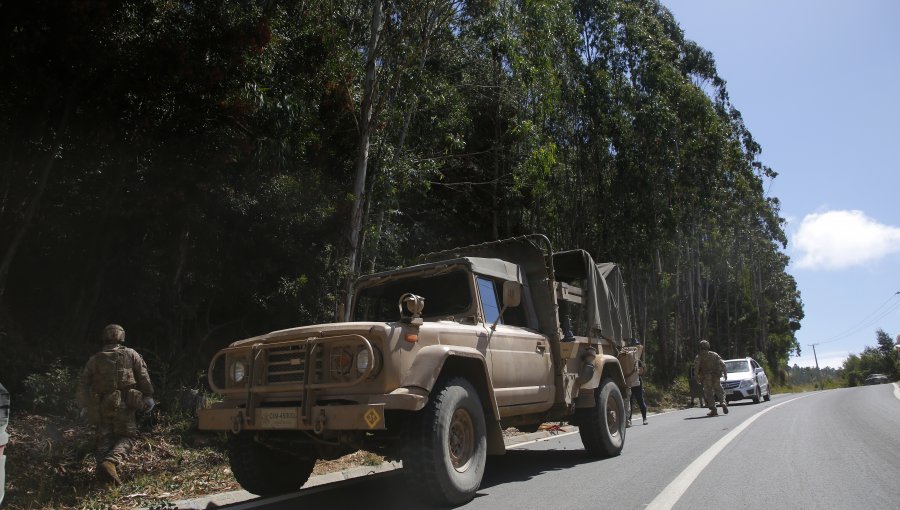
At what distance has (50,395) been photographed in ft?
29.3

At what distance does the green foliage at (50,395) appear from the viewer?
8836 millimetres

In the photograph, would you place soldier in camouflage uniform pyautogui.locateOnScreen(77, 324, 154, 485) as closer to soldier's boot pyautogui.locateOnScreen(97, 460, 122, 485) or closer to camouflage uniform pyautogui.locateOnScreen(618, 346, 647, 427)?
soldier's boot pyautogui.locateOnScreen(97, 460, 122, 485)

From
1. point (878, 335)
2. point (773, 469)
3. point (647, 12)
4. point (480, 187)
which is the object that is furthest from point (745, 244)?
point (878, 335)

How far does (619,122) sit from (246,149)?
16.0m

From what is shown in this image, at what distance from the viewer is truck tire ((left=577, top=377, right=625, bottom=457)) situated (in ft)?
26.5

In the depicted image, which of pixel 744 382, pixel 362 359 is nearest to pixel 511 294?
pixel 362 359

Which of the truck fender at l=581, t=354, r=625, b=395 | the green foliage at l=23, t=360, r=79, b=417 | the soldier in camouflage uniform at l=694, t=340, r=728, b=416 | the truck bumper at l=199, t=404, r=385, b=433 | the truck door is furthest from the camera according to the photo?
the soldier in camouflage uniform at l=694, t=340, r=728, b=416

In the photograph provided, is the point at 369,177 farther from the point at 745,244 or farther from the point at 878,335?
the point at 878,335

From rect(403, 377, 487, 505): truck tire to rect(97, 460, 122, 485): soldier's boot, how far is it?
333cm

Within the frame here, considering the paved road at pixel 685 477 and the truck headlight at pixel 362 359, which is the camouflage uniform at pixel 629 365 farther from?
the truck headlight at pixel 362 359

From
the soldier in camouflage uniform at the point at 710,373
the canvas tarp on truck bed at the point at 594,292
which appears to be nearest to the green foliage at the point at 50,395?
the canvas tarp on truck bed at the point at 594,292

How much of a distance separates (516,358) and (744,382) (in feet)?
65.0

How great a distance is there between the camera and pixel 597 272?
29.4 feet

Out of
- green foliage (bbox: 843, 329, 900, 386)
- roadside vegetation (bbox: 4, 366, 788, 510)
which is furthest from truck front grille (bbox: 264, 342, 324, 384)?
green foliage (bbox: 843, 329, 900, 386)
